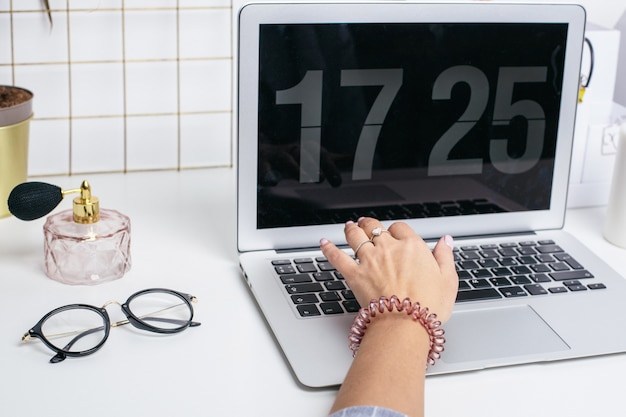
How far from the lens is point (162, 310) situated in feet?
3.18

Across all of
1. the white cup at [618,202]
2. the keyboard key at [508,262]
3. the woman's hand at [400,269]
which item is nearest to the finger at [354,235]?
the woman's hand at [400,269]

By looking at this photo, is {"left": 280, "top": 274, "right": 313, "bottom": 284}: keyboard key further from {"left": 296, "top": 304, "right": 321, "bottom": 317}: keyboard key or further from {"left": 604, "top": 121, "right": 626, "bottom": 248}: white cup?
{"left": 604, "top": 121, "right": 626, "bottom": 248}: white cup

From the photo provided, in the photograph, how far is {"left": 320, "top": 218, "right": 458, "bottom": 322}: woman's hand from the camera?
879 millimetres

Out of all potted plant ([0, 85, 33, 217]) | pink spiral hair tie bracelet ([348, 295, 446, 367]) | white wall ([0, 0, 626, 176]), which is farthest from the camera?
white wall ([0, 0, 626, 176])

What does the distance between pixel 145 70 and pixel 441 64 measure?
1.66 ft

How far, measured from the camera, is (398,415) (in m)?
0.72

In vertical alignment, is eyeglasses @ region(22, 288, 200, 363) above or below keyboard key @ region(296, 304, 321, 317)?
below

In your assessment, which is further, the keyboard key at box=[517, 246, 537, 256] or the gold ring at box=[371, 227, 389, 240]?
the keyboard key at box=[517, 246, 537, 256]

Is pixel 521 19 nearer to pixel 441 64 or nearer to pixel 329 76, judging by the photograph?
pixel 441 64

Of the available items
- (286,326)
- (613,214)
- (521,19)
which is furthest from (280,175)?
(613,214)

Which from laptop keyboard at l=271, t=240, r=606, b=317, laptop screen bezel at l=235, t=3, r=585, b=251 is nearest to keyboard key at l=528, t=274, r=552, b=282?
laptop keyboard at l=271, t=240, r=606, b=317

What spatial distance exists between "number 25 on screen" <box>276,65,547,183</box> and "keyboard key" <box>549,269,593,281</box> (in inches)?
6.9

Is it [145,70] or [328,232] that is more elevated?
[145,70]

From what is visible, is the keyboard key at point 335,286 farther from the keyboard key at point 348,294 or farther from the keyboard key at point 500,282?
the keyboard key at point 500,282
